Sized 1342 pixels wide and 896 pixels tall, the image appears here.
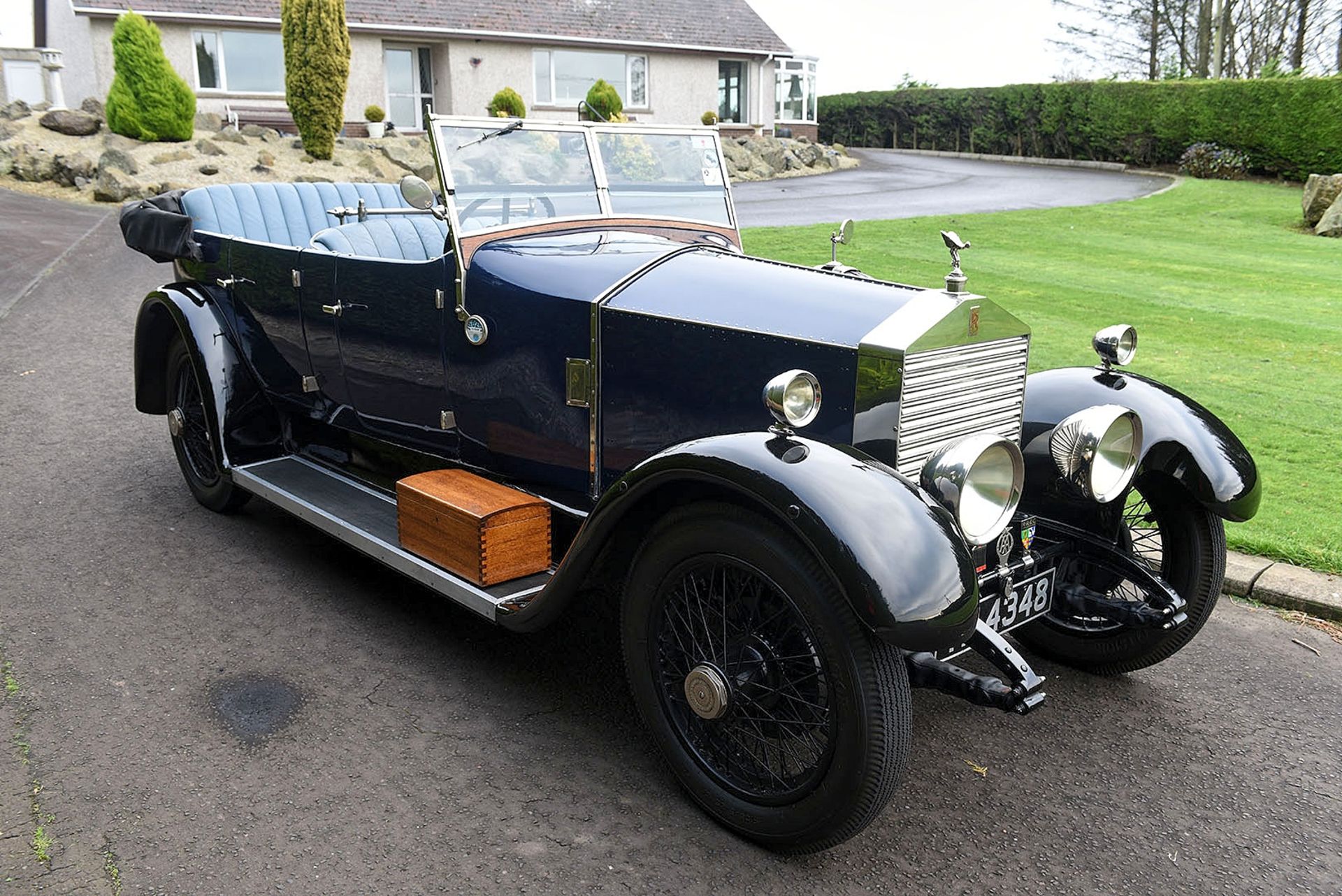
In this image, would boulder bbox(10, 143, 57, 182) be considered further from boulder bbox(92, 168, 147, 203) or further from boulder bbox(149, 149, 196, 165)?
boulder bbox(149, 149, 196, 165)

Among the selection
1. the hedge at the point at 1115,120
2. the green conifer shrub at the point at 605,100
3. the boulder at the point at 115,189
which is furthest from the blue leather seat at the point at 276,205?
the hedge at the point at 1115,120

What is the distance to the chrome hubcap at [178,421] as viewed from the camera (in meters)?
5.43

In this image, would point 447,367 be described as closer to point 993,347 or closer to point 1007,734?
point 993,347

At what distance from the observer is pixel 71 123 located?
19594 mm

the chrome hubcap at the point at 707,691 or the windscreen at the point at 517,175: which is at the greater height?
the windscreen at the point at 517,175

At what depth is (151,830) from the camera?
289cm

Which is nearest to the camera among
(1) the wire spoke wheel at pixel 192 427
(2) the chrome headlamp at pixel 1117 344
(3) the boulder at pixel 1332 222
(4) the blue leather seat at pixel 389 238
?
(2) the chrome headlamp at pixel 1117 344

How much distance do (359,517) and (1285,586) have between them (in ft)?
12.6

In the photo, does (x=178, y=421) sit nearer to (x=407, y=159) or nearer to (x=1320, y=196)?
(x=1320, y=196)

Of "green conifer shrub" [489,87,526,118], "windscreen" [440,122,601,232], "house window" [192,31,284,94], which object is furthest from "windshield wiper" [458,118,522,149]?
"house window" [192,31,284,94]

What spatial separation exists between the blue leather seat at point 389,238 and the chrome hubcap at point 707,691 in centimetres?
274

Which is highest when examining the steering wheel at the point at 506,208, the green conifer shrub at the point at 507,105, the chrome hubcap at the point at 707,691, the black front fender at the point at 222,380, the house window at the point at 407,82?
the house window at the point at 407,82

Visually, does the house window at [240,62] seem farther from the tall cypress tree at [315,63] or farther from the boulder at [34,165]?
the boulder at [34,165]

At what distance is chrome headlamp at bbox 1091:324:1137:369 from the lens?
12.6ft
